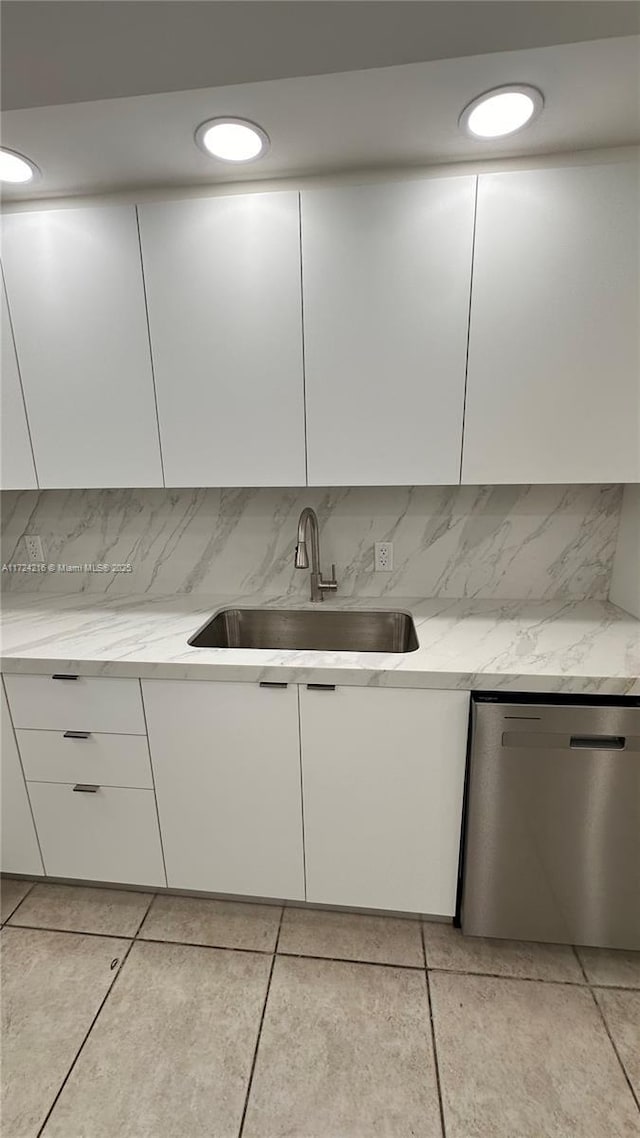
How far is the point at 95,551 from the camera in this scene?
6.90 ft

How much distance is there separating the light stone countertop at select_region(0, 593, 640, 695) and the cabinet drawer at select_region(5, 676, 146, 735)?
48 millimetres

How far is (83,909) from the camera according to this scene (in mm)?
1705

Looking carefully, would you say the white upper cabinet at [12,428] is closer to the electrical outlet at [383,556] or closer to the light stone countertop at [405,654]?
the light stone countertop at [405,654]

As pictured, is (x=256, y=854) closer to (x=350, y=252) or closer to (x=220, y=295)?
(x=220, y=295)

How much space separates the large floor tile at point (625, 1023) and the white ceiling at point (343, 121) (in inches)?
92.5

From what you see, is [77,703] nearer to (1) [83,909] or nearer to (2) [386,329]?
(1) [83,909]

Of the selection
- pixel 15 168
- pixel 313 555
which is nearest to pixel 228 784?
pixel 313 555

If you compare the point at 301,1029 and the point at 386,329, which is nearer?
the point at 301,1029

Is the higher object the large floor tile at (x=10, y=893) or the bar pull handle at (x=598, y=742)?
the bar pull handle at (x=598, y=742)

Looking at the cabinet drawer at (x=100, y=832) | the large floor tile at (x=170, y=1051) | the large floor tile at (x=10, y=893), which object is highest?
the cabinet drawer at (x=100, y=832)

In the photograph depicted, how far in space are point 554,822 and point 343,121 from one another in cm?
195

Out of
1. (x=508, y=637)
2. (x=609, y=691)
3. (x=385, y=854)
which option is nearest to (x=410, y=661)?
(x=508, y=637)

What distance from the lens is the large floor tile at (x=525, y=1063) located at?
1.13 m

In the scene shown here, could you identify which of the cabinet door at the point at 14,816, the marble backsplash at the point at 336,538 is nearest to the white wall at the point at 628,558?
the marble backsplash at the point at 336,538
